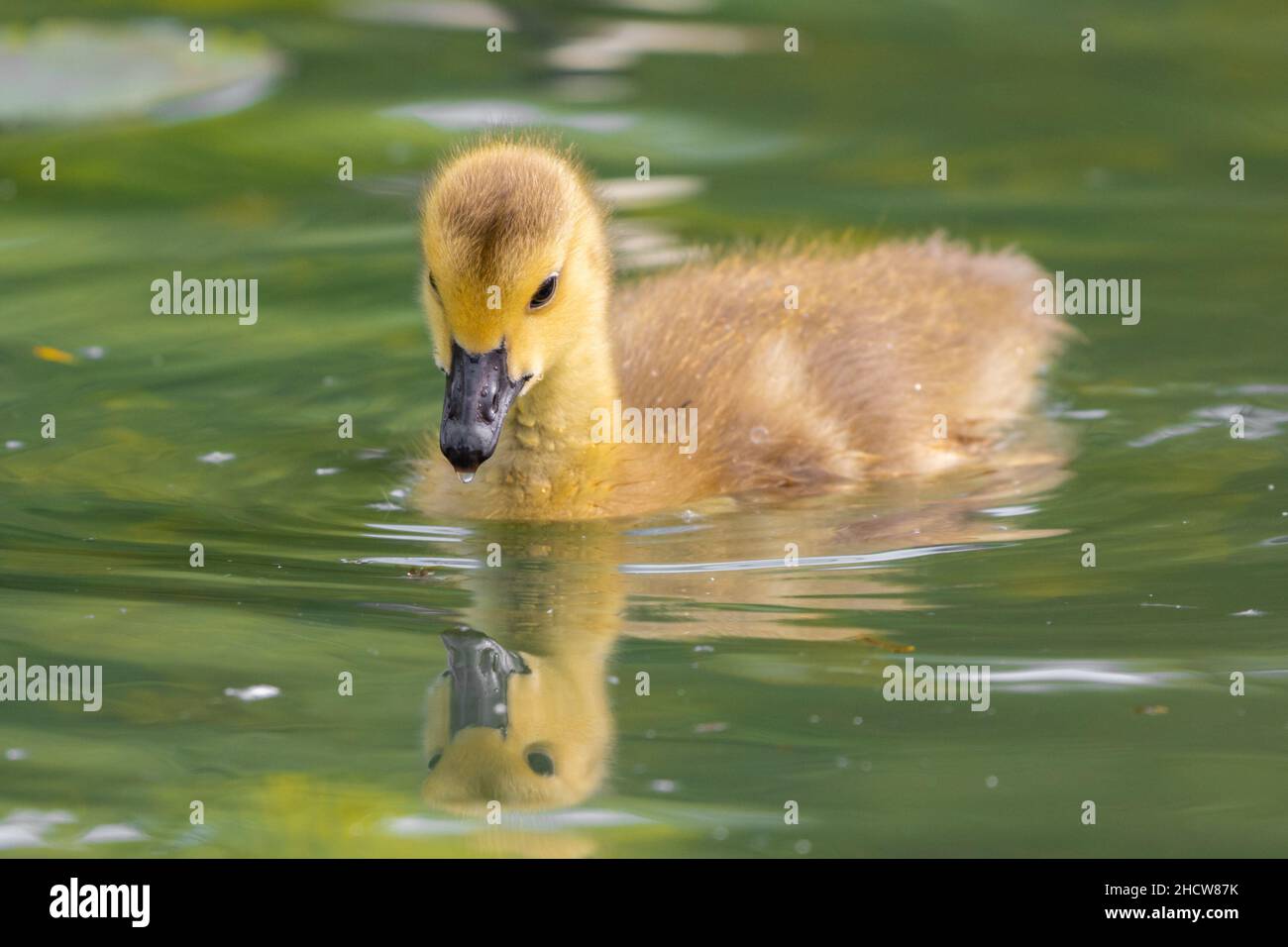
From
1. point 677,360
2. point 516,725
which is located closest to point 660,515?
point 677,360

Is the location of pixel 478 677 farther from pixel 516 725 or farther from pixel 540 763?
pixel 540 763

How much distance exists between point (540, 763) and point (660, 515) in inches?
62.2

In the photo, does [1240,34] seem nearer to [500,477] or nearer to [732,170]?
[732,170]

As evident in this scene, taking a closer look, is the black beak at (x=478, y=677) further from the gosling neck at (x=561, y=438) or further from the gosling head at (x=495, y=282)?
the gosling neck at (x=561, y=438)

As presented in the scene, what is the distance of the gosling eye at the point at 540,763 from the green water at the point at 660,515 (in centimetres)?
3

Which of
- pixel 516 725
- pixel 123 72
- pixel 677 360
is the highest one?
pixel 123 72

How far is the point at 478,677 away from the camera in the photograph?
161 inches

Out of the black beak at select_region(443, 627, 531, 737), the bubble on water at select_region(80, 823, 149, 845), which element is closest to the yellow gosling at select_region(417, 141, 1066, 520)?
the black beak at select_region(443, 627, 531, 737)

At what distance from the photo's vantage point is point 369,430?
6023 mm

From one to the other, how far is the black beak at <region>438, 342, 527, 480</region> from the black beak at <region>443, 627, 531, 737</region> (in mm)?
476

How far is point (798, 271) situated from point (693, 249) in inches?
51.2

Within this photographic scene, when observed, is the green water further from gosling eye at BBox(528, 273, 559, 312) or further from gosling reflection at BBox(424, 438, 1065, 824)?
gosling eye at BBox(528, 273, 559, 312)

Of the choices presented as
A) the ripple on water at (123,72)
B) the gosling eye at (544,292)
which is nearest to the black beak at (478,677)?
the gosling eye at (544,292)
